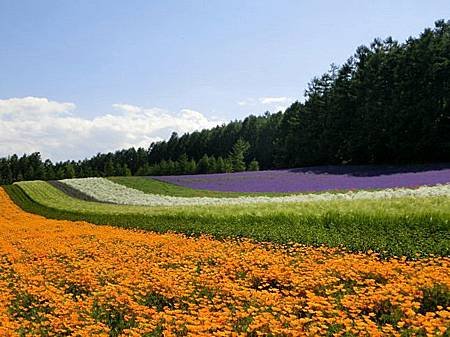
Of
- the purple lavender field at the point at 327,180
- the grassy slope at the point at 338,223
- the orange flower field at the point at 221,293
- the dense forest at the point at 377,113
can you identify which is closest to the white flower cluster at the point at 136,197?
the purple lavender field at the point at 327,180

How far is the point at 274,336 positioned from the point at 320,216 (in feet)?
28.3

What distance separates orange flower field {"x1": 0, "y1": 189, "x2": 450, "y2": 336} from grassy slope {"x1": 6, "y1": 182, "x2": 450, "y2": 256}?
83 cm

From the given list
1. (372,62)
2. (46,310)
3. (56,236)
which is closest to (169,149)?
(372,62)

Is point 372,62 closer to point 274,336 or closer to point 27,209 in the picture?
point 27,209

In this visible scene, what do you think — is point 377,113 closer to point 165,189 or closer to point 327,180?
point 327,180

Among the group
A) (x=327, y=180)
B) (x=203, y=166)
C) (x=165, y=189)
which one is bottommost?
(x=165, y=189)

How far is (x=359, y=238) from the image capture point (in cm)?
1150

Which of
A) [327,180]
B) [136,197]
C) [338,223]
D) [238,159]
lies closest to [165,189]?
[136,197]

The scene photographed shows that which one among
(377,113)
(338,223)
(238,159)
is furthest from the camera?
(238,159)

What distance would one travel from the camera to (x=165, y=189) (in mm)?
34969

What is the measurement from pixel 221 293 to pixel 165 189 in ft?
A: 90.2

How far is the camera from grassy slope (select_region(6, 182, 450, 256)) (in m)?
10.7

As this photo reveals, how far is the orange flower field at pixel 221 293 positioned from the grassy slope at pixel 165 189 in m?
17.5

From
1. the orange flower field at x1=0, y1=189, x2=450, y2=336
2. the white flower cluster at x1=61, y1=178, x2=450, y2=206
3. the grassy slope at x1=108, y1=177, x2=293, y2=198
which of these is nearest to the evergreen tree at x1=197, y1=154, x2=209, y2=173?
the white flower cluster at x1=61, y1=178, x2=450, y2=206
